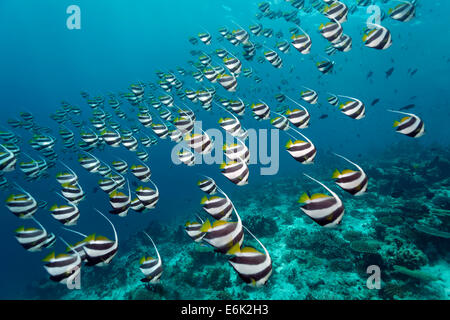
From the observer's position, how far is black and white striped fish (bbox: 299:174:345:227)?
3.03 meters

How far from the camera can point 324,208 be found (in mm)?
3037

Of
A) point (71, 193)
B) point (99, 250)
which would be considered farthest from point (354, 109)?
point (71, 193)

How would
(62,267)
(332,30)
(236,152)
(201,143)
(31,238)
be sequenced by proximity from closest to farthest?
(62,267) < (31,238) < (236,152) < (201,143) < (332,30)

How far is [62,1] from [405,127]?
256ft

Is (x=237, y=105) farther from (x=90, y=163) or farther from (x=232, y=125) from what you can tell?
(x=90, y=163)

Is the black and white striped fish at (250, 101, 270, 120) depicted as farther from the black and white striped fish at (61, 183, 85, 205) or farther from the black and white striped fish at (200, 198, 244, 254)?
the black and white striped fish at (61, 183, 85, 205)

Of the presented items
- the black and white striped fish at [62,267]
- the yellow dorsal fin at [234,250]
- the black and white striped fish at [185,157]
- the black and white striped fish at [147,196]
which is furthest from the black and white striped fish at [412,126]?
the black and white striped fish at [62,267]

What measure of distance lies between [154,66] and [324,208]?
94.3 metres

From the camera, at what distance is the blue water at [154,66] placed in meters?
37.7

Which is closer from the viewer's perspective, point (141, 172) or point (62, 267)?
point (62, 267)

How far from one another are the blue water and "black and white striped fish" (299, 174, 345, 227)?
22228 mm

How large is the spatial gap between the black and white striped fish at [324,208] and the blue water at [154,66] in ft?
72.9
